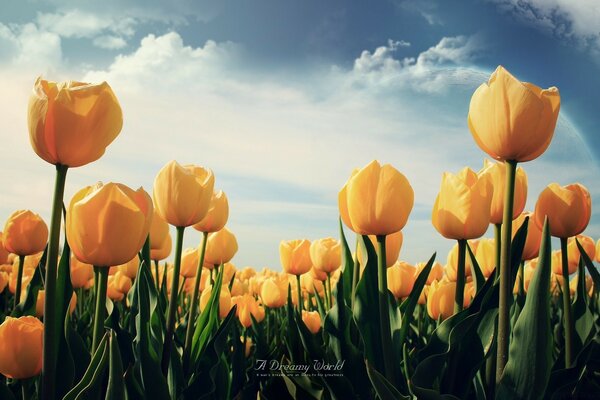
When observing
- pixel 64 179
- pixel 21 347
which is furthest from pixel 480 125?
pixel 21 347

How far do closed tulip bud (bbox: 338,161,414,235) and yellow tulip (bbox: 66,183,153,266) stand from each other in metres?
0.72

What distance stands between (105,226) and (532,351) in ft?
4.27

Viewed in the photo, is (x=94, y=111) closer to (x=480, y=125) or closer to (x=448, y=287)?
(x=480, y=125)

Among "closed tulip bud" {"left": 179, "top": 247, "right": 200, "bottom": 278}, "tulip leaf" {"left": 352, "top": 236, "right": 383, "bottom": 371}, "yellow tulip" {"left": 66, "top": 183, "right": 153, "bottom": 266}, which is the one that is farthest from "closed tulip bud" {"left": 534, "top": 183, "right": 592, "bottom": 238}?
"closed tulip bud" {"left": 179, "top": 247, "right": 200, "bottom": 278}

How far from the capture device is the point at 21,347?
1.86m

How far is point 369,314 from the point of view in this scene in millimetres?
1810

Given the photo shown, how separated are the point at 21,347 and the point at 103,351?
0.62m

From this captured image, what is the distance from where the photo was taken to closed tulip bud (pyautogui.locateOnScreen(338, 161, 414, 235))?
1.81 m

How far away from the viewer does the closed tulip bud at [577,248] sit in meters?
3.50

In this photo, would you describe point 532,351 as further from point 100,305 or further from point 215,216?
point 215,216

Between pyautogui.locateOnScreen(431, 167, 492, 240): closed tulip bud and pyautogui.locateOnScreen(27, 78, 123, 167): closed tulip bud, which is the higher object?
pyautogui.locateOnScreen(27, 78, 123, 167): closed tulip bud

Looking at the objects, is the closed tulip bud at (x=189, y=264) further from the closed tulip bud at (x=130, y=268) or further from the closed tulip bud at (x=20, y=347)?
the closed tulip bud at (x=20, y=347)

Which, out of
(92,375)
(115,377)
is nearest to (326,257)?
(92,375)

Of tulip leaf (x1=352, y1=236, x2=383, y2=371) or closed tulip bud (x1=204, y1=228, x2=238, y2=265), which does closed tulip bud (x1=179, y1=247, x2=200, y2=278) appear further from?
tulip leaf (x1=352, y1=236, x2=383, y2=371)
